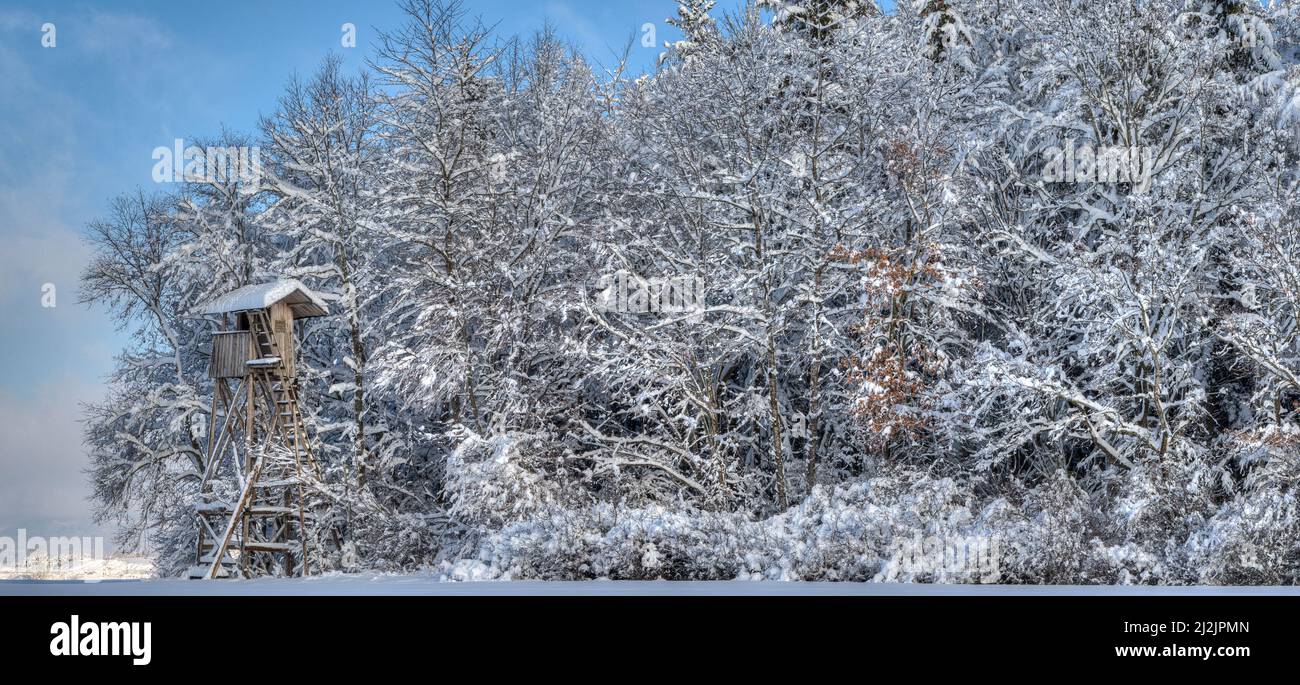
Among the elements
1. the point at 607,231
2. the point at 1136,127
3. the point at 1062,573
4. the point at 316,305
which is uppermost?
the point at 1136,127

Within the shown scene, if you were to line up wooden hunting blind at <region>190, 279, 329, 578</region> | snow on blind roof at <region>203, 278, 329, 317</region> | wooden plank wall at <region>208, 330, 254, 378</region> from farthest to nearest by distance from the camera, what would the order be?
wooden plank wall at <region>208, 330, 254, 378</region>, wooden hunting blind at <region>190, 279, 329, 578</region>, snow on blind roof at <region>203, 278, 329, 317</region>

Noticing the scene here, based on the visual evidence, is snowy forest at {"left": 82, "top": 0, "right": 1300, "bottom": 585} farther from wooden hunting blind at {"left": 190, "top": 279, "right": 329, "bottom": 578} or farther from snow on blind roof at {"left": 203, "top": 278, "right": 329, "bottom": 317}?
snow on blind roof at {"left": 203, "top": 278, "right": 329, "bottom": 317}

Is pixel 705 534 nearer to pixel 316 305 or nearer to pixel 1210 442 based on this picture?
pixel 316 305

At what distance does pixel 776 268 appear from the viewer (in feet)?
59.6

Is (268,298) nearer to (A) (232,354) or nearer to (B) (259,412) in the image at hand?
(A) (232,354)

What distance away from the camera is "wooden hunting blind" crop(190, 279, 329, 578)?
56.6ft

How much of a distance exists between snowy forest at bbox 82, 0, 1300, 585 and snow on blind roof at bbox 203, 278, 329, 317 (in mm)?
1652

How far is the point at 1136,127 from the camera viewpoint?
1786 centimetres

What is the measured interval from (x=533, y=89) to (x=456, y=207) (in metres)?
4.15

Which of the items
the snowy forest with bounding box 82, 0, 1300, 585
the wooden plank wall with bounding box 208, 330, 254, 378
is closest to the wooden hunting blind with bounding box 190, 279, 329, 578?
the wooden plank wall with bounding box 208, 330, 254, 378

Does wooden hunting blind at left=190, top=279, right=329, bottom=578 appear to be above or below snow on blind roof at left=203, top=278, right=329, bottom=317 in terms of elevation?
below

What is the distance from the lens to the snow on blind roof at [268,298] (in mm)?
16969

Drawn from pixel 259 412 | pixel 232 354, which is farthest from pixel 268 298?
pixel 259 412
